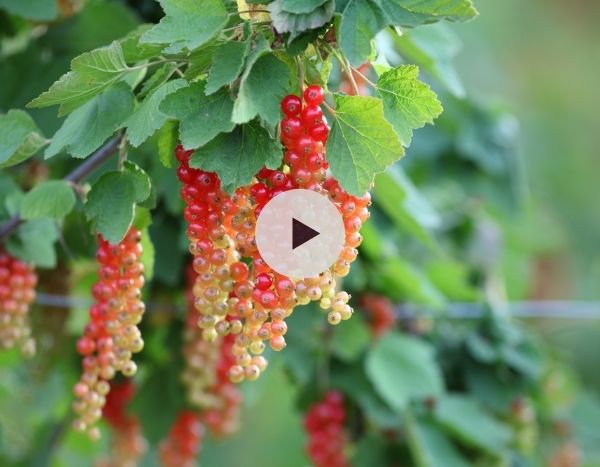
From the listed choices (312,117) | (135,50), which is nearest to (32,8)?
(135,50)

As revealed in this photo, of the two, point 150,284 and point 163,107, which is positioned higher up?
point 163,107

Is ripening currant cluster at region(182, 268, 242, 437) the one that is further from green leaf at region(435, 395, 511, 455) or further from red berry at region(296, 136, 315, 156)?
red berry at region(296, 136, 315, 156)

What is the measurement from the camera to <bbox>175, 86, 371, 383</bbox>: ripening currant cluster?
1.02 meters

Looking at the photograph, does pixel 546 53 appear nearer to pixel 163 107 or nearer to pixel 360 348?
pixel 360 348

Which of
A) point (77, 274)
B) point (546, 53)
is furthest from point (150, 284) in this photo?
point (546, 53)

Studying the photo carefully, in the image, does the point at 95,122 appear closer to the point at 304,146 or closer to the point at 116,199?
the point at 116,199

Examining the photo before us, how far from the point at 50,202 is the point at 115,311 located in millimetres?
182

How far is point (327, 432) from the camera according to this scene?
2.12 metres

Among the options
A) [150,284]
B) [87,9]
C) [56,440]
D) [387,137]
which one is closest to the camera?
[387,137]

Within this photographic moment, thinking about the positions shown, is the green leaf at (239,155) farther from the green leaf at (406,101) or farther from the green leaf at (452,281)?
the green leaf at (452,281)

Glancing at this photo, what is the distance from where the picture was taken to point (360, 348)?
7.10 feet

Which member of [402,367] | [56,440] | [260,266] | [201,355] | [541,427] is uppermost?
[260,266]

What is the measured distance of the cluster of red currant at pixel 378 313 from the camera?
87.5 inches

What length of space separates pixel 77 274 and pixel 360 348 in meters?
0.62
